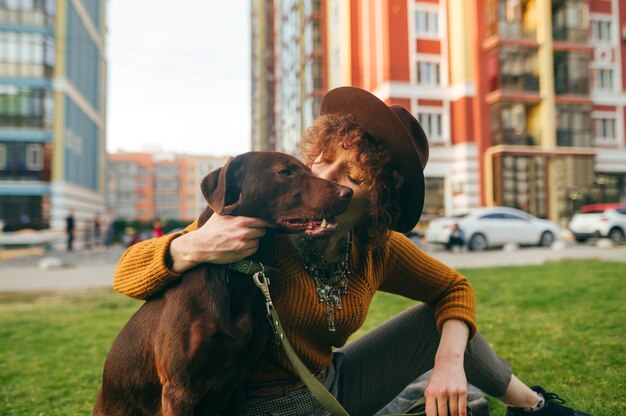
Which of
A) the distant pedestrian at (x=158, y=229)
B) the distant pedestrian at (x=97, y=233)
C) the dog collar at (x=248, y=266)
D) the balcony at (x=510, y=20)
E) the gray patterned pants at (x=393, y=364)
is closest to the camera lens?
the dog collar at (x=248, y=266)

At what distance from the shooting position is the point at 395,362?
1876 mm

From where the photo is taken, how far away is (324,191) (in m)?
1.63

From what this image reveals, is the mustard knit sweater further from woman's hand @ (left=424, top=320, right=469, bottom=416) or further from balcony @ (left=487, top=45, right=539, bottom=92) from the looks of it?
balcony @ (left=487, top=45, right=539, bottom=92)

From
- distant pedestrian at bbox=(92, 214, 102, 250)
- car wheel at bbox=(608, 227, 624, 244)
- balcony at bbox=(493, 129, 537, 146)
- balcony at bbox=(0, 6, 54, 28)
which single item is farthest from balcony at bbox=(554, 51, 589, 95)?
balcony at bbox=(0, 6, 54, 28)

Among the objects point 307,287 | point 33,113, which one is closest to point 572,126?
point 307,287

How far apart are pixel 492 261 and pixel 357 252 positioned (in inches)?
350

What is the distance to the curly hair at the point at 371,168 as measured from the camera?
5.31 feet

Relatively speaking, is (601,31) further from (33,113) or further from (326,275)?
(326,275)

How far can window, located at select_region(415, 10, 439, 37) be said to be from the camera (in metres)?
19.3

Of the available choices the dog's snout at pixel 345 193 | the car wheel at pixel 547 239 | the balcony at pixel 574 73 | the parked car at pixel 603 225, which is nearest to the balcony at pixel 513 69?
the balcony at pixel 574 73

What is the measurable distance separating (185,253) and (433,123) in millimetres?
19270

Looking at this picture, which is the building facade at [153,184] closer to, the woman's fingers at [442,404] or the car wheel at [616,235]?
the car wheel at [616,235]

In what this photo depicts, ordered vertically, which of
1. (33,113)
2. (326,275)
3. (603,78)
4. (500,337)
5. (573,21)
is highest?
(573,21)

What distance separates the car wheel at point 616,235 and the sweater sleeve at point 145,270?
16661 millimetres
